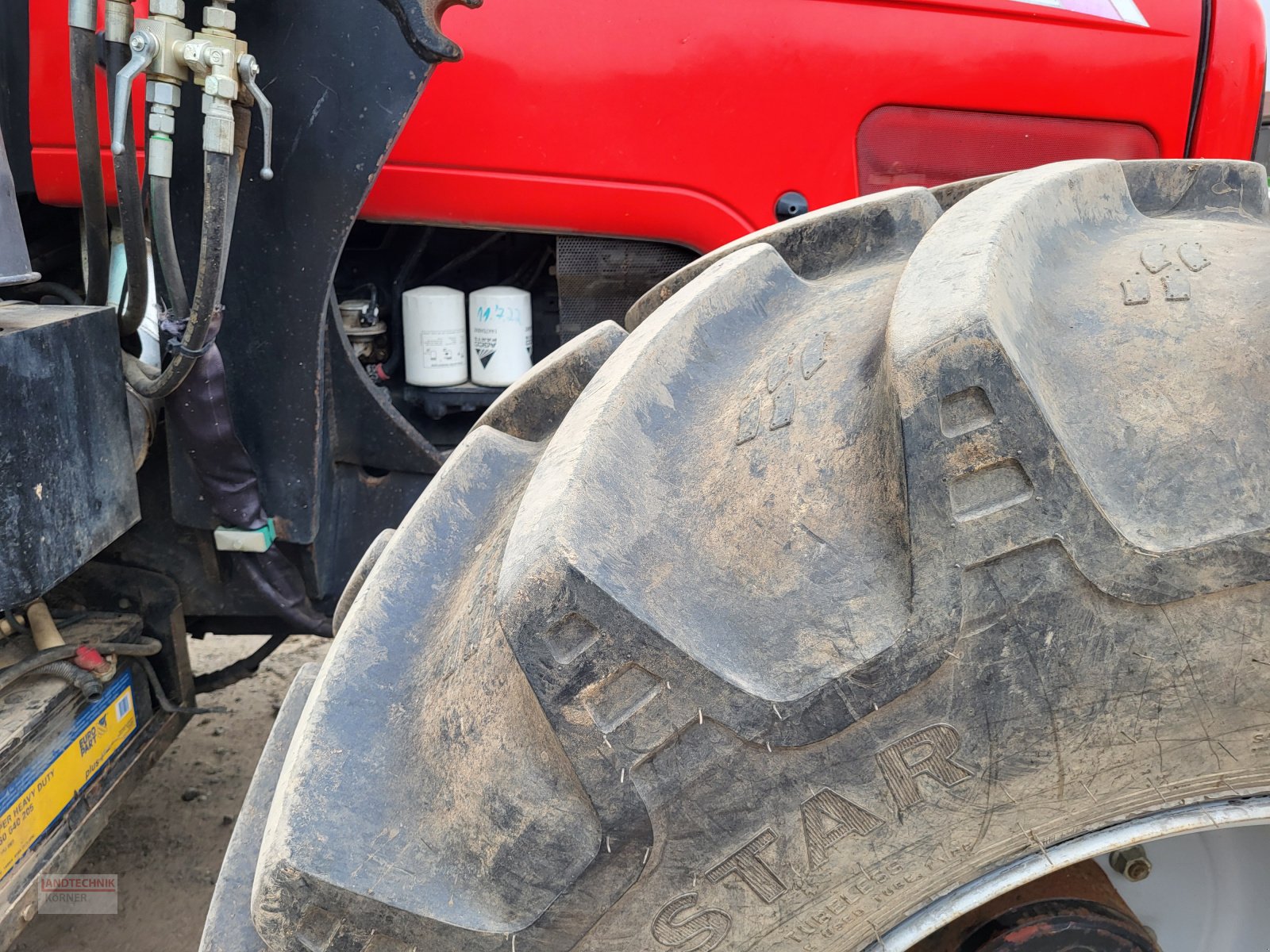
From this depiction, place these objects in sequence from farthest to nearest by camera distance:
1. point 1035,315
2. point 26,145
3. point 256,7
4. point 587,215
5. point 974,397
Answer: point 587,215
point 26,145
point 256,7
point 1035,315
point 974,397

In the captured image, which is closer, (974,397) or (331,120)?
(974,397)

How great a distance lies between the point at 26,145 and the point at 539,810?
1.28 m

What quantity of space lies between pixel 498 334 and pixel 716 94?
501 millimetres

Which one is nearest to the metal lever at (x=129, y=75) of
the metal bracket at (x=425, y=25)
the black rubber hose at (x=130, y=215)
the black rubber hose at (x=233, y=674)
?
the black rubber hose at (x=130, y=215)

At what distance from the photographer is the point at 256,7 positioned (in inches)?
48.7

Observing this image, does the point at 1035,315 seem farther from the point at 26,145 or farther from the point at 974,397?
the point at 26,145

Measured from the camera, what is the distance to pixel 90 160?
1166 millimetres

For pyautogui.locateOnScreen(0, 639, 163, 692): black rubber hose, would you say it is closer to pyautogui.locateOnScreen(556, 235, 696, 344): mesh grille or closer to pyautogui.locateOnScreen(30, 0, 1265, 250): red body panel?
pyautogui.locateOnScreen(30, 0, 1265, 250): red body panel

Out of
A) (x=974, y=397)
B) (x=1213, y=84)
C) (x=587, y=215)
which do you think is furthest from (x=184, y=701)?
(x=1213, y=84)

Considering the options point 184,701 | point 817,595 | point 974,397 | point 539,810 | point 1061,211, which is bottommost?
point 184,701

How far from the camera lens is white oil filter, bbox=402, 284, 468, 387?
158 cm

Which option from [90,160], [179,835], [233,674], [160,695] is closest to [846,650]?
[90,160]

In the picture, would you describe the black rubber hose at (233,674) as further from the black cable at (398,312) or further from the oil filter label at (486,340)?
the oil filter label at (486,340)

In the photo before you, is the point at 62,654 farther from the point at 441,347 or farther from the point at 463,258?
the point at 463,258
